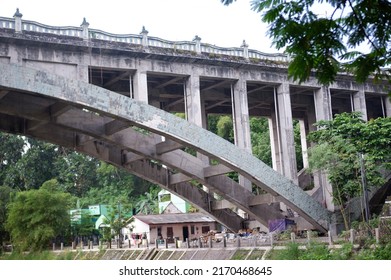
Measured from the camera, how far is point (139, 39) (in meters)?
13.9

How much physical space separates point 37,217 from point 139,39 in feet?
16.8

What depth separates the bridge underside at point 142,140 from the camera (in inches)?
462

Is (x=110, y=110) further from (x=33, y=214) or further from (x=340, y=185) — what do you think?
(x=340, y=185)

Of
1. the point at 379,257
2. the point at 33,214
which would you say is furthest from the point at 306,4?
the point at 33,214

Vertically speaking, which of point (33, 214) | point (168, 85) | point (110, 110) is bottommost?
point (33, 214)

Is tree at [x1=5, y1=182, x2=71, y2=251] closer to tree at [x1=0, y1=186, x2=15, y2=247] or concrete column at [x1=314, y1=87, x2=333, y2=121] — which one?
tree at [x1=0, y1=186, x2=15, y2=247]

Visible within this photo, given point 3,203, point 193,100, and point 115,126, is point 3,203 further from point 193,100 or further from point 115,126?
point 193,100

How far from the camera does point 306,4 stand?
15.5ft

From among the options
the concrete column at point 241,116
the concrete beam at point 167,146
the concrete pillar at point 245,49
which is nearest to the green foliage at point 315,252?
the concrete beam at point 167,146

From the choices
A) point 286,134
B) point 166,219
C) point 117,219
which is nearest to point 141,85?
point 117,219

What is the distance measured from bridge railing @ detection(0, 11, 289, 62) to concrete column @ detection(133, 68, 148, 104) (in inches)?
28.1

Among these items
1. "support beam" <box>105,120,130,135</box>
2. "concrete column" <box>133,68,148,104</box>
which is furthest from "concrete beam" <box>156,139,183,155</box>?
"support beam" <box>105,120,130,135</box>

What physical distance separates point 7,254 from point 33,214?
99 cm
